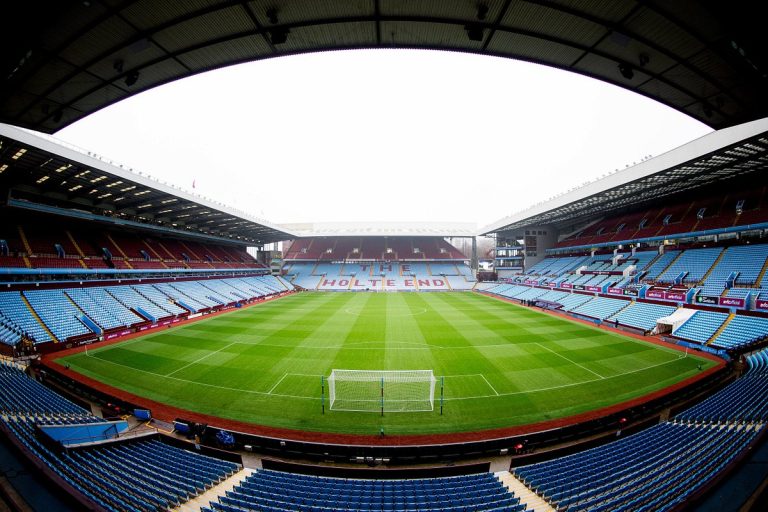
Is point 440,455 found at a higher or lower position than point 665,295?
lower

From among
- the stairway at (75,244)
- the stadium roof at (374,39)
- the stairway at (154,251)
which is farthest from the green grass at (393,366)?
the stairway at (154,251)

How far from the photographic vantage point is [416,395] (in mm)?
12969

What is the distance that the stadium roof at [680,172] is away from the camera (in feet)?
52.7

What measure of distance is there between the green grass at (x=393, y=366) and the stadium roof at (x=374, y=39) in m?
11.2

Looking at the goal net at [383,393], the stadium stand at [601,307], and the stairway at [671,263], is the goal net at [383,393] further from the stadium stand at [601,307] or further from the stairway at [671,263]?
the stairway at [671,263]

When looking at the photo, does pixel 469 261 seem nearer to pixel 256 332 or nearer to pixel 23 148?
pixel 256 332

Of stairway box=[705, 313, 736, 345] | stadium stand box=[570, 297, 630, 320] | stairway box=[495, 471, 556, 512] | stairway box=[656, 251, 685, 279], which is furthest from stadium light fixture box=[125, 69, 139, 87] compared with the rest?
stairway box=[656, 251, 685, 279]

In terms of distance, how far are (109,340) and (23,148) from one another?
13.6m

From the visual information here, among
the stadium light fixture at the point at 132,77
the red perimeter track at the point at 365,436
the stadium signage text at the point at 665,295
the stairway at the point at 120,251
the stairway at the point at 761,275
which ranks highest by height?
the stadium light fixture at the point at 132,77

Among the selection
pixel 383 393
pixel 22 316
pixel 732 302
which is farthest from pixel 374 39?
pixel 732 302

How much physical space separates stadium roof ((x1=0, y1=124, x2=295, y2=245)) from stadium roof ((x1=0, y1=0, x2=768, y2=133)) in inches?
531

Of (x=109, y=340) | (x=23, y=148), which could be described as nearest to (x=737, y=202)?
(x=23, y=148)

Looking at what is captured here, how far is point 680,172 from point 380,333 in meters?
26.5

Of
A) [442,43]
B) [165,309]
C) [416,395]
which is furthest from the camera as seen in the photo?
[165,309]
